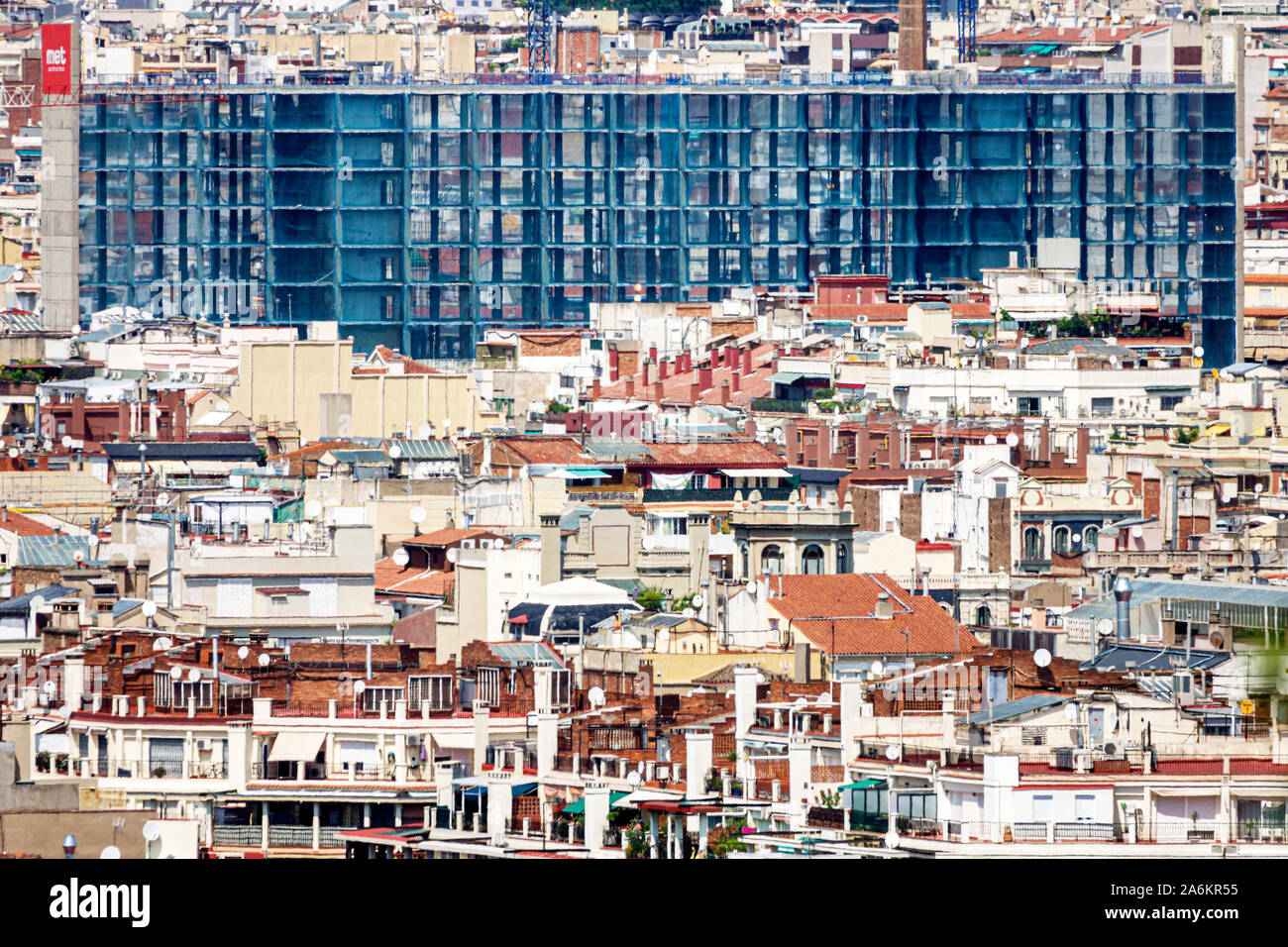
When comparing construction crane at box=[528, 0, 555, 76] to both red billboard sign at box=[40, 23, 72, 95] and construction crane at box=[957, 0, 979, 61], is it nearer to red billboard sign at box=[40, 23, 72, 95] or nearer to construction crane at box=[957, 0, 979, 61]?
construction crane at box=[957, 0, 979, 61]

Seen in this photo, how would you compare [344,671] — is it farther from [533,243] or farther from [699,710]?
[533,243]

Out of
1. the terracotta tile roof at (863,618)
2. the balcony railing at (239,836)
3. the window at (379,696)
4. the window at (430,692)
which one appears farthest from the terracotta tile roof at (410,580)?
the balcony railing at (239,836)

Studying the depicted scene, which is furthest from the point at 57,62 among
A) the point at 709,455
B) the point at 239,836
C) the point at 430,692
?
the point at 239,836

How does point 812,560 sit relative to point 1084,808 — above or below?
below

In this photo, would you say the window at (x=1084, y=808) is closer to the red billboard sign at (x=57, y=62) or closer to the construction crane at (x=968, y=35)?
the red billboard sign at (x=57, y=62)

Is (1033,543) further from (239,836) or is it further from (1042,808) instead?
(1042,808)

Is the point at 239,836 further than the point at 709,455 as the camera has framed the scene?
No
